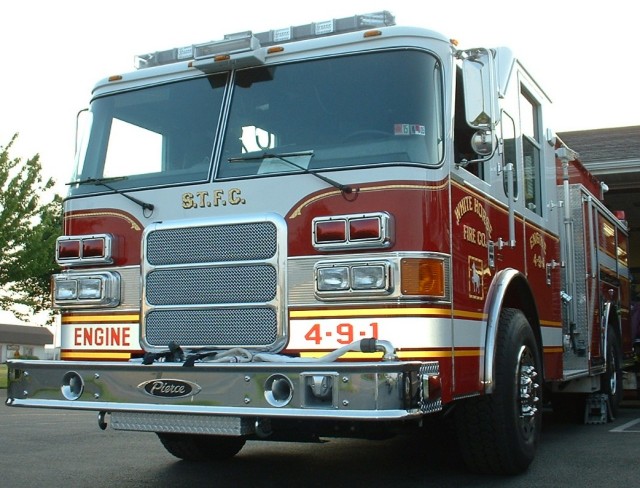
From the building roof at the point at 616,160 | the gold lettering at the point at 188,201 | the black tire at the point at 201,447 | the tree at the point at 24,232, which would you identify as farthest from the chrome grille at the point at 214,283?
the tree at the point at 24,232

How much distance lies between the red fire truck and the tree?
56.5 feet

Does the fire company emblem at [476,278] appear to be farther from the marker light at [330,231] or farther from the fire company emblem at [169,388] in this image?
the fire company emblem at [169,388]

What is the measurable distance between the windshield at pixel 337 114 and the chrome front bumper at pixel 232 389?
1227 millimetres

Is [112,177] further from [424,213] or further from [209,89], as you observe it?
[424,213]

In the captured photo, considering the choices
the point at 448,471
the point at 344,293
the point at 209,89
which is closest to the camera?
the point at 344,293

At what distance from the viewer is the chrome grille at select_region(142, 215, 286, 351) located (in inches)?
192

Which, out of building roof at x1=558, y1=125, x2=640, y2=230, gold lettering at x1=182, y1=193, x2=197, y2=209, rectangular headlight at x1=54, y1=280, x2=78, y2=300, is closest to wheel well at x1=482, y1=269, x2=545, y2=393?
gold lettering at x1=182, y1=193, x2=197, y2=209

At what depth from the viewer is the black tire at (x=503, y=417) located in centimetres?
538

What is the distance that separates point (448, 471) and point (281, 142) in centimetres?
261

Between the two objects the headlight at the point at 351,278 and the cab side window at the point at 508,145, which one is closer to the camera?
the headlight at the point at 351,278

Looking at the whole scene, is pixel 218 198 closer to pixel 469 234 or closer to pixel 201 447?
pixel 469 234

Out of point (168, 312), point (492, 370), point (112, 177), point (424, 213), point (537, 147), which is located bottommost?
point (492, 370)

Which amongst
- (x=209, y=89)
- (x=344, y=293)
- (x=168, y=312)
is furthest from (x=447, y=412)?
(x=209, y=89)

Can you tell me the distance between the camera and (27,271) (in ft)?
72.3
